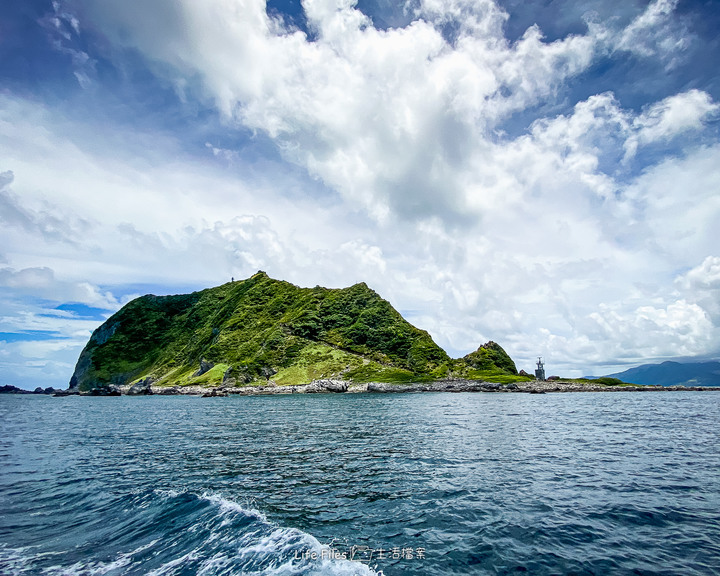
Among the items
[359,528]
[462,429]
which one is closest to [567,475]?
[359,528]

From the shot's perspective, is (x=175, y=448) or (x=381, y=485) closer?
(x=381, y=485)

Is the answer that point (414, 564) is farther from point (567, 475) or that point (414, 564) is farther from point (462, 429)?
point (462, 429)

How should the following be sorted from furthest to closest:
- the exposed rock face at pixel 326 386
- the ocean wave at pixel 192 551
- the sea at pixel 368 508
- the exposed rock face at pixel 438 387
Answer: the exposed rock face at pixel 438 387 < the exposed rock face at pixel 326 386 < the sea at pixel 368 508 < the ocean wave at pixel 192 551

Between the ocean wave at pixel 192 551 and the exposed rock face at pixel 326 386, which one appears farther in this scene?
the exposed rock face at pixel 326 386

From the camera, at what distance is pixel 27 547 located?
54.6ft

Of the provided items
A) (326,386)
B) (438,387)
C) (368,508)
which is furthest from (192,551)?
(438,387)

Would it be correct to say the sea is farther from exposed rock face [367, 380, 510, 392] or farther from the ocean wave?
exposed rock face [367, 380, 510, 392]

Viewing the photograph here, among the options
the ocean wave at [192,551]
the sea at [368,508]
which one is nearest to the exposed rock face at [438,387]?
the sea at [368,508]

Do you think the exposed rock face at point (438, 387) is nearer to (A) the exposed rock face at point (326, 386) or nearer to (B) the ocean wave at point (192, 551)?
(A) the exposed rock face at point (326, 386)

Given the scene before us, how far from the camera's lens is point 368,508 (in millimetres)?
20250

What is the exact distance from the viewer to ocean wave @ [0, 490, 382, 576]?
14.3 m

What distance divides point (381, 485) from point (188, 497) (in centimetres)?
1242

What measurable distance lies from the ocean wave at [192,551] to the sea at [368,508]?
0.08 meters

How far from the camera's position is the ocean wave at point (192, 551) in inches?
564
